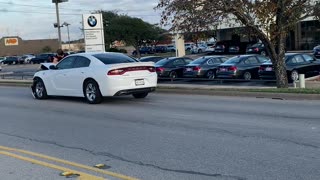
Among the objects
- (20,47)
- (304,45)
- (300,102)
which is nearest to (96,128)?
(300,102)

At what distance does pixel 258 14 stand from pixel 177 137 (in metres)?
8.09

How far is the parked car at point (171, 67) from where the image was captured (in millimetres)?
24645

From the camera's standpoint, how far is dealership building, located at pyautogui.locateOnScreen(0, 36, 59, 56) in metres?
116

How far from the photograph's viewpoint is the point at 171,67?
25031mm

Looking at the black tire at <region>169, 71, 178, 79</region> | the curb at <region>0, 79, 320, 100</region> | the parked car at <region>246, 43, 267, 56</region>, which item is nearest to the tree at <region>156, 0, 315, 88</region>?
the curb at <region>0, 79, 320, 100</region>

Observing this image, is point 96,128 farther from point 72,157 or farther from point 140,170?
point 140,170

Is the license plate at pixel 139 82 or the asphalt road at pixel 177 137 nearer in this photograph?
the asphalt road at pixel 177 137

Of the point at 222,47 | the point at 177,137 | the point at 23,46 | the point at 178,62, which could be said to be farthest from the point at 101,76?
the point at 23,46

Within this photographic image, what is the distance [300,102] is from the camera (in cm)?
1308

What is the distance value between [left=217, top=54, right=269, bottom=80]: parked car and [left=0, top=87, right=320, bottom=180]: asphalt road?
7918 millimetres

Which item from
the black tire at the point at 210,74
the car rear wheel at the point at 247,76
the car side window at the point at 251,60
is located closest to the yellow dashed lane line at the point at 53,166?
the car rear wheel at the point at 247,76

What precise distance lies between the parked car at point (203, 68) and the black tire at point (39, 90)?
9.38m

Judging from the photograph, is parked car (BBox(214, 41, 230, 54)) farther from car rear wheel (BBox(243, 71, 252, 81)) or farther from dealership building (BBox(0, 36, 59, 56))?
dealership building (BBox(0, 36, 59, 56))

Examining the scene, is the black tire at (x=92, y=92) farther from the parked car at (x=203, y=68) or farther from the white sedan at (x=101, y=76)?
the parked car at (x=203, y=68)
